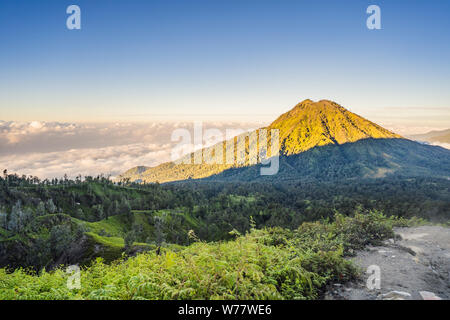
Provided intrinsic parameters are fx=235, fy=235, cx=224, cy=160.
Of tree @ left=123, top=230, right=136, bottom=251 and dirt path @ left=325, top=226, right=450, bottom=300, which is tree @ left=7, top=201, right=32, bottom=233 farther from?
dirt path @ left=325, top=226, right=450, bottom=300

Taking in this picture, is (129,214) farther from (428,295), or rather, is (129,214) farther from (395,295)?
(428,295)

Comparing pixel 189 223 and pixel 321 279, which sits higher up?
pixel 321 279

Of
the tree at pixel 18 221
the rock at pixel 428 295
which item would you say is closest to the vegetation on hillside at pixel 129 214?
the tree at pixel 18 221

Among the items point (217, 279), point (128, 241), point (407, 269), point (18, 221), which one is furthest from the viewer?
point (18, 221)

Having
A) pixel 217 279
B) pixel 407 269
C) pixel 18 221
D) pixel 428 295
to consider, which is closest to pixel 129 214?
pixel 18 221
